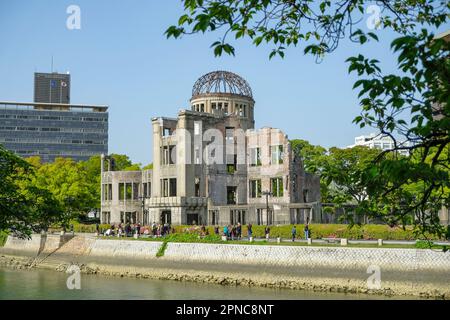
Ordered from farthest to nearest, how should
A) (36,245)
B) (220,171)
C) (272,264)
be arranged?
1. (220,171)
2. (36,245)
3. (272,264)

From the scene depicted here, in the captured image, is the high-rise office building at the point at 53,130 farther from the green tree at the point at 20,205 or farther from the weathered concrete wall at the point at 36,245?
the green tree at the point at 20,205

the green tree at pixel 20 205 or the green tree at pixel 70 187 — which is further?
the green tree at pixel 70 187

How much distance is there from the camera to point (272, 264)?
4047cm

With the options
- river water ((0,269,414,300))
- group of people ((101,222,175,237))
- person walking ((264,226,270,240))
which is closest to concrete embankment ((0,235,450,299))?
river water ((0,269,414,300))

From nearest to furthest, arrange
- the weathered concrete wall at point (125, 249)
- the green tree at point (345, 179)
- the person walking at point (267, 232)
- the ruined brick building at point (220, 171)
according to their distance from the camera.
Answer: the green tree at point (345, 179) < the weathered concrete wall at point (125, 249) < the person walking at point (267, 232) < the ruined brick building at point (220, 171)

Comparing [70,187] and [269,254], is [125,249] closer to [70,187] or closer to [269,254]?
[269,254]

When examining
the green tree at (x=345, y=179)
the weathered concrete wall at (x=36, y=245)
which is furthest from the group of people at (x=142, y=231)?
the green tree at (x=345, y=179)

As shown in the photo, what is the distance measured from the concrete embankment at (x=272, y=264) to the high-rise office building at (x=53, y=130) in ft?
398

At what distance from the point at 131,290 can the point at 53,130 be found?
472 feet

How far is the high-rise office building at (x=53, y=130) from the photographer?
173000 mm

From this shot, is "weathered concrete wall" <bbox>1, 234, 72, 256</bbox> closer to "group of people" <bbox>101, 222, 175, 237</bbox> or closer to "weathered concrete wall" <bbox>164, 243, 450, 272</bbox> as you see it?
"group of people" <bbox>101, 222, 175, 237</bbox>

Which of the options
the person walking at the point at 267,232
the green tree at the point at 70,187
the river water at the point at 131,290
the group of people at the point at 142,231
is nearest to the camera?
the river water at the point at 131,290

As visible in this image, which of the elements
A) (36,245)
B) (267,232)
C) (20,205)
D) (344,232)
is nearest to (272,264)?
(344,232)
